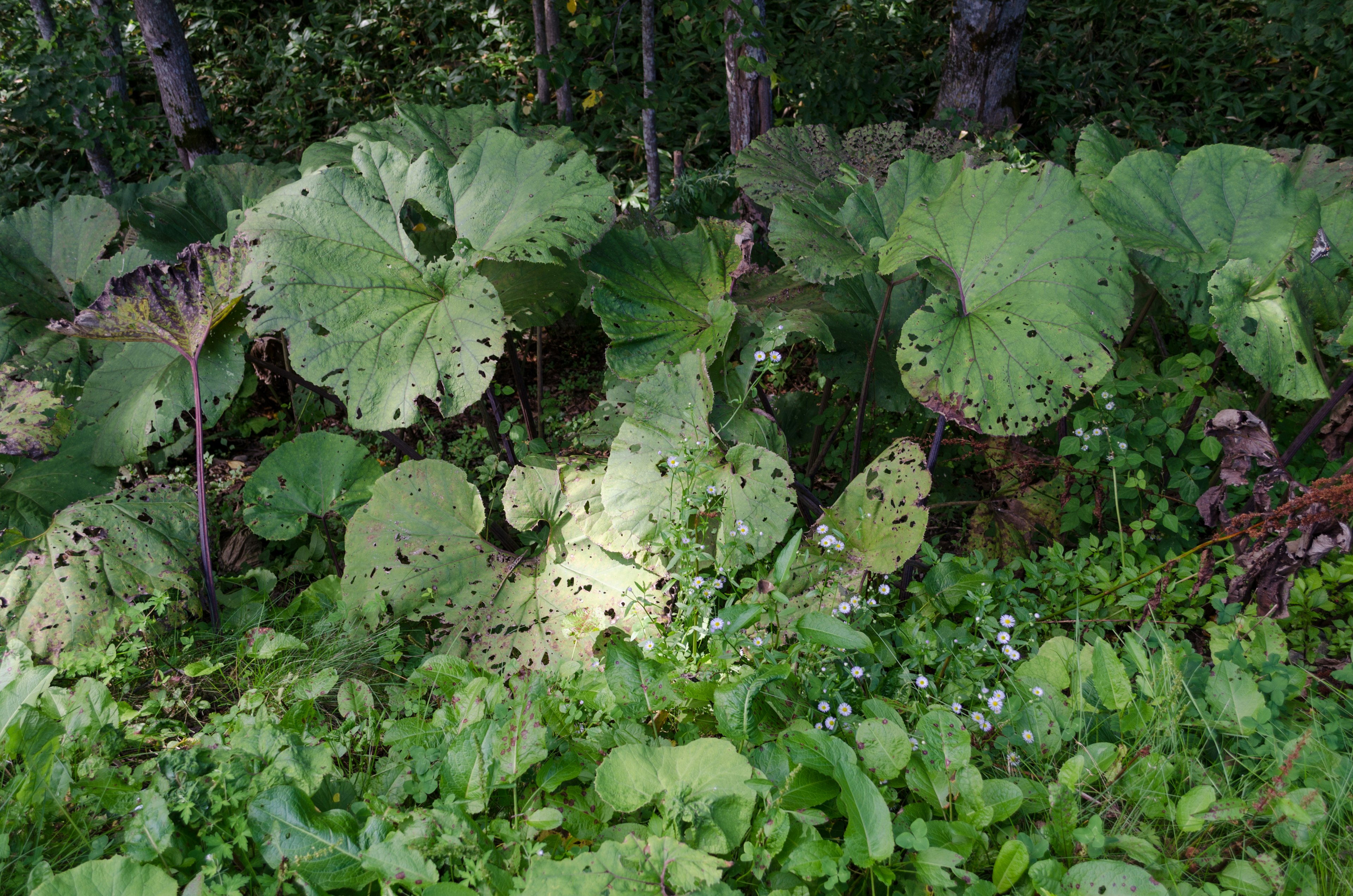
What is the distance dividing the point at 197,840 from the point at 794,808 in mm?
1104

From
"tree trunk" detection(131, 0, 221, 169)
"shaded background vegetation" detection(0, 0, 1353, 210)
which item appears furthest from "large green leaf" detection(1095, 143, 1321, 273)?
"tree trunk" detection(131, 0, 221, 169)

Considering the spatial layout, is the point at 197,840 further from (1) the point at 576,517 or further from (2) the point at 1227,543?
(2) the point at 1227,543

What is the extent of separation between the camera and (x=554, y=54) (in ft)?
13.5

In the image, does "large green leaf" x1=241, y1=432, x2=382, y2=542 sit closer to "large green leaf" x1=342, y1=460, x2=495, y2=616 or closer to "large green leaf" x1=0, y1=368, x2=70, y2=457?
"large green leaf" x1=342, y1=460, x2=495, y2=616

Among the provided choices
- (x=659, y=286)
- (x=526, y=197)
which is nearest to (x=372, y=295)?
(x=526, y=197)

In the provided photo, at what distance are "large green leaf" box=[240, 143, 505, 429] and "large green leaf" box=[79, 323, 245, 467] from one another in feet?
0.90

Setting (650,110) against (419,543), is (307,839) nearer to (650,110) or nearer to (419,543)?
(419,543)

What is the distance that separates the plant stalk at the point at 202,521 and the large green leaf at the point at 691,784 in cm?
150

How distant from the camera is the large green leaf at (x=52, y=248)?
9.89 feet

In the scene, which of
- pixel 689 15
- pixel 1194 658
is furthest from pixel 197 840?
pixel 689 15

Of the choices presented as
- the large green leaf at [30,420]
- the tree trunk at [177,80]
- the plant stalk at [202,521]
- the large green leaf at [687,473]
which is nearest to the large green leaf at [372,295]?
the plant stalk at [202,521]

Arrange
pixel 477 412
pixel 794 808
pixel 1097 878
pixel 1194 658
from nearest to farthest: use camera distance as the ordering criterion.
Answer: pixel 1097 878, pixel 794 808, pixel 1194 658, pixel 477 412

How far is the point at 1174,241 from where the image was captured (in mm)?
2285

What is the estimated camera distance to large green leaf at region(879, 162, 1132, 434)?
1983mm
